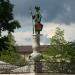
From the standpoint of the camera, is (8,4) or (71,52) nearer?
(8,4)

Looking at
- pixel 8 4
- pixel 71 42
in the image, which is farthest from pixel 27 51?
pixel 8 4

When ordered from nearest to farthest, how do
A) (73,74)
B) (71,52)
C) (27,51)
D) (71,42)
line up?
(73,74), (71,52), (71,42), (27,51)

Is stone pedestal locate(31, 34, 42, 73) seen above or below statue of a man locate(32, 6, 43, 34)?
below

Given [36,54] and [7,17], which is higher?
[7,17]

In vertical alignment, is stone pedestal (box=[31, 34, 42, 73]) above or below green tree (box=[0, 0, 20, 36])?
below

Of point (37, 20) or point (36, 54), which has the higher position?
point (37, 20)

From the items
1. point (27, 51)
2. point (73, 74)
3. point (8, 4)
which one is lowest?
point (73, 74)

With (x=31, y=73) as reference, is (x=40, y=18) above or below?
above

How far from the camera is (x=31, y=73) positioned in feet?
104

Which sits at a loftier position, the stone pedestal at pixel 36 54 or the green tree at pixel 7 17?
the green tree at pixel 7 17

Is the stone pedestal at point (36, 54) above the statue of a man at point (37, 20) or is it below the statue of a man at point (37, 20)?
below

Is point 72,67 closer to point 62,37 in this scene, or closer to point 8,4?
point 8,4

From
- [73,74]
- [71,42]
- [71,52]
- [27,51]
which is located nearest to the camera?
[73,74]

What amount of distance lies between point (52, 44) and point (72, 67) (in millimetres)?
25823
